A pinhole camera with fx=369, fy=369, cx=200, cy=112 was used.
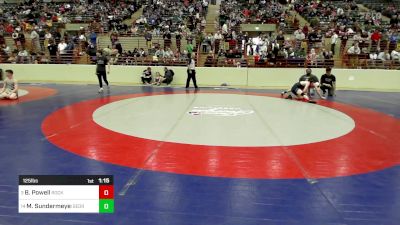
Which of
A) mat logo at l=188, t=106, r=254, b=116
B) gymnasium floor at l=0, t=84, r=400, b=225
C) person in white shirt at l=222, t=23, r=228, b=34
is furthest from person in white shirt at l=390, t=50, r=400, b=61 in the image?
mat logo at l=188, t=106, r=254, b=116

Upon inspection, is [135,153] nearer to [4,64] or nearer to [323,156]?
[323,156]

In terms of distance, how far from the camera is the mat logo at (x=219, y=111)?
10.5 meters

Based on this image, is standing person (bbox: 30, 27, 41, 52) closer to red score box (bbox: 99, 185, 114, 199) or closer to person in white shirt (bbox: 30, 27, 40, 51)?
person in white shirt (bbox: 30, 27, 40, 51)

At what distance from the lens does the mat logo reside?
34.4 ft

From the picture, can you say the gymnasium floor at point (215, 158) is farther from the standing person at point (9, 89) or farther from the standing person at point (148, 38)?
the standing person at point (148, 38)

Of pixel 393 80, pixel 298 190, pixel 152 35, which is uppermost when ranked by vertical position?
pixel 152 35

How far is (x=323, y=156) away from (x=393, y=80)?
13033mm

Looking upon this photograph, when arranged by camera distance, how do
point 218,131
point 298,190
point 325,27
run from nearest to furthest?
point 298,190
point 218,131
point 325,27

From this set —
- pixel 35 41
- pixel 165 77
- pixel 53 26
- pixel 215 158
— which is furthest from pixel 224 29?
pixel 215 158

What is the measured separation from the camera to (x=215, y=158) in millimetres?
6645

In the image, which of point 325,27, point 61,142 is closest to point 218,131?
point 61,142

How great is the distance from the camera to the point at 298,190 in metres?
5.31

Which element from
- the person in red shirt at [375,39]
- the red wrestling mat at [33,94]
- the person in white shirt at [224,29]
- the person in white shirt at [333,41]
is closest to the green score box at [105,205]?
the red wrestling mat at [33,94]
